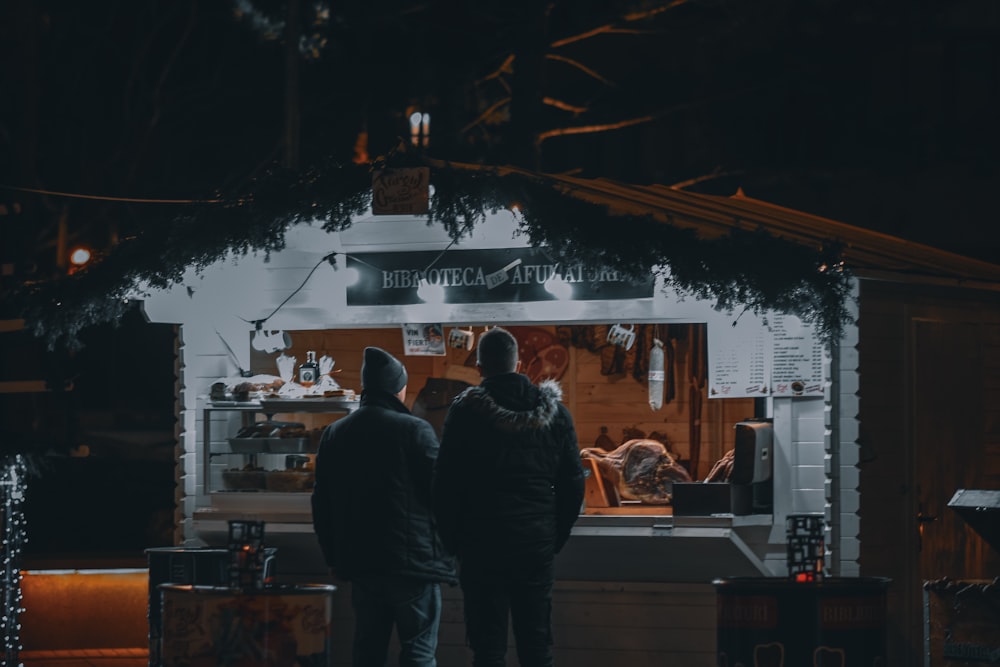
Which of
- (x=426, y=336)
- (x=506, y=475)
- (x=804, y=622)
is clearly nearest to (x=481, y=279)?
(x=426, y=336)

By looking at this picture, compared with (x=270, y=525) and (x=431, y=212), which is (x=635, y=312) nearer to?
(x=431, y=212)

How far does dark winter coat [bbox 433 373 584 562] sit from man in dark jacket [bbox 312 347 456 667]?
0.45m

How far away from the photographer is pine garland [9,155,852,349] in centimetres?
891

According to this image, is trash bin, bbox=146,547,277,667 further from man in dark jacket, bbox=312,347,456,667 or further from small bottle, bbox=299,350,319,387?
man in dark jacket, bbox=312,347,456,667

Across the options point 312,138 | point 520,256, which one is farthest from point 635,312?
point 312,138

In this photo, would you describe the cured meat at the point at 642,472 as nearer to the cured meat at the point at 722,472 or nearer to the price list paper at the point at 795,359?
the cured meat at the point at 722,472

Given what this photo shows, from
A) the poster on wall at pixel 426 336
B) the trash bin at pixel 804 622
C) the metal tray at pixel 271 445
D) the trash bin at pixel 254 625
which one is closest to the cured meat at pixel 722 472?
the poster on wall at pixel 426 336

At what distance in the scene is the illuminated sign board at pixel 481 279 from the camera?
9711 mm

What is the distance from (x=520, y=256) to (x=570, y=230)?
80 centimetres

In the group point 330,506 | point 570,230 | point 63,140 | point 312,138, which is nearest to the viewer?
point 330,506

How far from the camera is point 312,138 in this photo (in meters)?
25.8

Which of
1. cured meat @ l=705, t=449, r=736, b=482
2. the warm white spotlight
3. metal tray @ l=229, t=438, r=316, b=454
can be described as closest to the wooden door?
cured meat @ l=705, t=449, r=736, b=482

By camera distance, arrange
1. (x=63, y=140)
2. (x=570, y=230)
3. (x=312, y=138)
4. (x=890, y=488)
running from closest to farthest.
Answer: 1. (x=570, y=230)
2. (x=890, y=488)
3. (x=63, y=140)
4. (x=312, y=138)

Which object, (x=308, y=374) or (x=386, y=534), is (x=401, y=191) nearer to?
(x=308, y=374)
